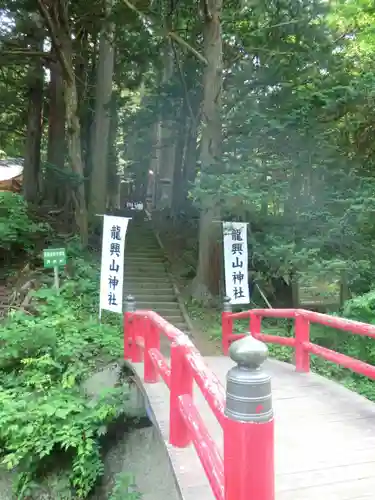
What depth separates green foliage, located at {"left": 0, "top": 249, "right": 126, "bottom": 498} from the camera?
16.6ft

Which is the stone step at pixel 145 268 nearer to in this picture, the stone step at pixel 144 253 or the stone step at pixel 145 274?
the stone step at pixel 145 274

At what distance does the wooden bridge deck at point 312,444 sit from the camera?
285 cm

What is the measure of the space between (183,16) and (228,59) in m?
2.46

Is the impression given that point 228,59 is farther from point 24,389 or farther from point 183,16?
point 24,389

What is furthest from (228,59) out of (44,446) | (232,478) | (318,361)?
(232,478)

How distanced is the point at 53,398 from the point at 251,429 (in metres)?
4.38

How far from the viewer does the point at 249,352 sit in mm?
1927

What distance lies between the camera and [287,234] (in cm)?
1112

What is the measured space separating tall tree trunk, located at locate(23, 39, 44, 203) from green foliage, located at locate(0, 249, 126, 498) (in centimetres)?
1064

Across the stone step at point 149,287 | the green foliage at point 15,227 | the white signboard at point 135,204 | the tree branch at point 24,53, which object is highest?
the tree branch at point 24,53

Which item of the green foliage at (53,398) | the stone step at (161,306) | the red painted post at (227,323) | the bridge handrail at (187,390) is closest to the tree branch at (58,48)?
the stone step at (161,306)

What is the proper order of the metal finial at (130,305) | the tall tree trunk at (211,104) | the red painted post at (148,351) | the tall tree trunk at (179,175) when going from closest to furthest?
the red painted post at (148,351) < the metal finial at (130,305) < the tall tree trunk at (211,104) < the tall tree trunk at (179,175)

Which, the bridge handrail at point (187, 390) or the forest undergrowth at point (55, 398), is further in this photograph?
the forest undergrowth at point (55, 398)

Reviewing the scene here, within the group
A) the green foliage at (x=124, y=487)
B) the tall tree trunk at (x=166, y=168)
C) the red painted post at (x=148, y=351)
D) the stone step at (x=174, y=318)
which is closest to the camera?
the green foliage at (x=124, y=487)
